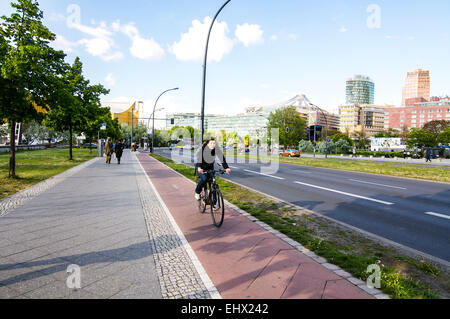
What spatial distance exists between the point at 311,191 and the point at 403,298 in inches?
295

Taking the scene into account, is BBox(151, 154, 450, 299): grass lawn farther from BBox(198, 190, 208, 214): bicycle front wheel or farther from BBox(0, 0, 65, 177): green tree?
BBox(0, 0, 65, 177): green tree

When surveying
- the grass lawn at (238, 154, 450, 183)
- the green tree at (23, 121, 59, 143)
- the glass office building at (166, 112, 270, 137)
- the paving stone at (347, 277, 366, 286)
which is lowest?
the paving stone at (347, 277, 366, 286)

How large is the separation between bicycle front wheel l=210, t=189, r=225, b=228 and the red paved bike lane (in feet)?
0.49

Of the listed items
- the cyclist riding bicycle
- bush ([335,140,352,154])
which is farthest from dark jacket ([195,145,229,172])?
bush ([335,140,352,154])

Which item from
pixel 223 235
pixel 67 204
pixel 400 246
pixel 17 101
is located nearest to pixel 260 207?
pixel 223 235

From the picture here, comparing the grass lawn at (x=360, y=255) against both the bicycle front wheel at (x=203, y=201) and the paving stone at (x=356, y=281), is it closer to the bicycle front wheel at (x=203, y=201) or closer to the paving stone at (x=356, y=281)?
the paving stone at (x=356, y=281)

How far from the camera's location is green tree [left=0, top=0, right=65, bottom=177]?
33.0 ft

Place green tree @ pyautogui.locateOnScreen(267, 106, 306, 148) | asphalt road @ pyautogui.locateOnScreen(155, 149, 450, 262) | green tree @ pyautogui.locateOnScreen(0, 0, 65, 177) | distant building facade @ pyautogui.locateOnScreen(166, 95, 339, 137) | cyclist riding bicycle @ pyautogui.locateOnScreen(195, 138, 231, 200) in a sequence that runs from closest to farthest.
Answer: asphalt road @ pyautogui.locateOnScreen(155, 149, 450, 262)
cyclist riding bicycle @ pyautogui.locateOnScreen(195, 138, 231, 200)
green tree @ pyautogui.locateOnScreen(0, 0, 65, 177)
green tree @ pyautogui.locateOnScreen(267, 106, 306, 148)
distant building facade @ pyautogui.locateOnScreen(166, 95, 339, 137)

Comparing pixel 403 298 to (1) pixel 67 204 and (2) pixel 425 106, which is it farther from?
(2) pixel 425 106

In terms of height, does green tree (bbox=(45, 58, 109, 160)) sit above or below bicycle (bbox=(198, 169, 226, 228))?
above

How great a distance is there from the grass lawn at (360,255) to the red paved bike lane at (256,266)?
36 cm

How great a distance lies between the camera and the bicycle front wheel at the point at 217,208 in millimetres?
5539

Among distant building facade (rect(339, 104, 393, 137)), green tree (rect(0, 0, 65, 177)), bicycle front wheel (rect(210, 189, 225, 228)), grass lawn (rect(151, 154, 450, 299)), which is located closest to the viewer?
grass lawn (rect(151, 154, 450, 299))

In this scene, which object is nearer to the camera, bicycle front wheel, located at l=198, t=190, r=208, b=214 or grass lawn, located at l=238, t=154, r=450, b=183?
bicycle front wheel, located at l=198, t=190, r=208, b=214
